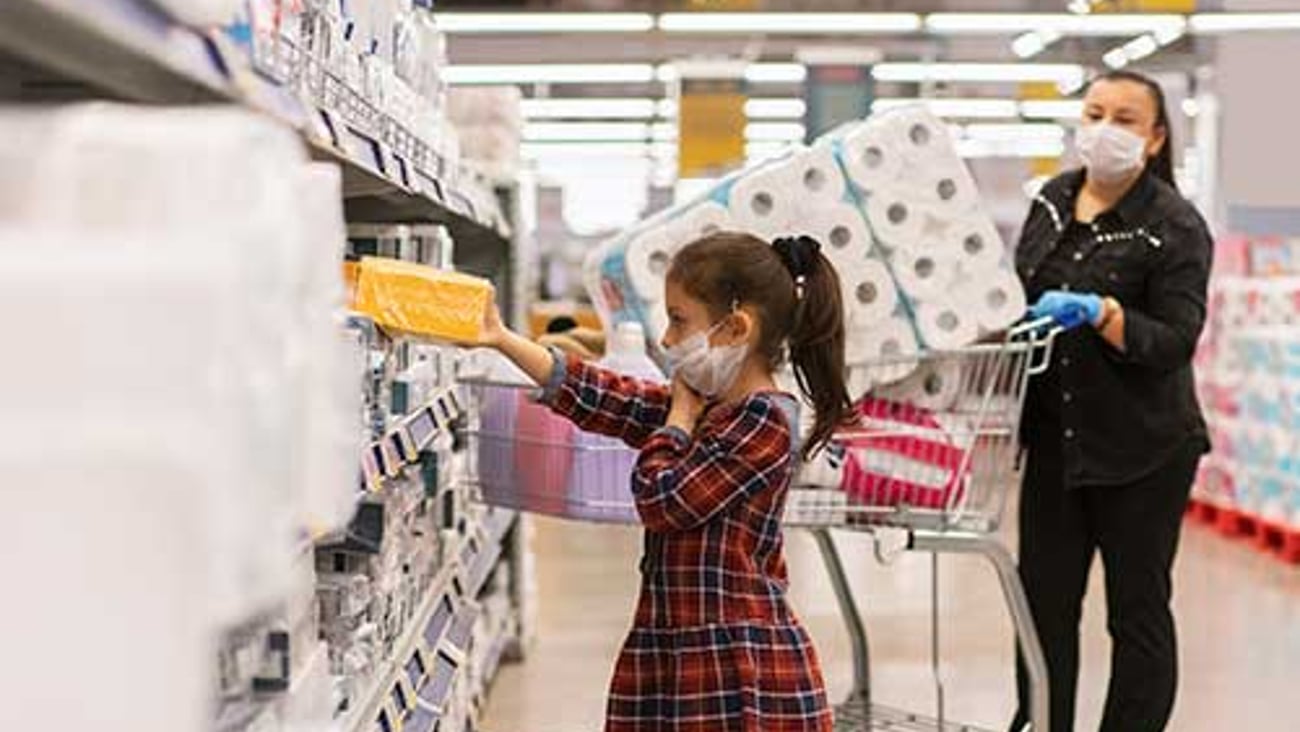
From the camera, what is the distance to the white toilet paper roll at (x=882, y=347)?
12.7ft

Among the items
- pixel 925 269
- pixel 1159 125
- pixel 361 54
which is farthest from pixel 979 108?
pixel 361 54

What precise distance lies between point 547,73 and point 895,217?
11560mm

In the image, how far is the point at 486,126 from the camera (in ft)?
20.2

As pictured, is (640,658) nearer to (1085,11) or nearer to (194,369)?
(194,369)

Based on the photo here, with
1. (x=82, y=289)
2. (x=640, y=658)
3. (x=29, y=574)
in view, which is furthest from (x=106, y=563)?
(x=640, y=658)

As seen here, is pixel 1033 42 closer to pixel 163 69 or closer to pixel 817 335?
pixel 817 335

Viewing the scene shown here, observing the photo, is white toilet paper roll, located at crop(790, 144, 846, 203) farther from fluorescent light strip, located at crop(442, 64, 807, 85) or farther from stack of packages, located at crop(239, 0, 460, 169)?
fluorescent light strip, located at crop(442, 64, 807, 85)

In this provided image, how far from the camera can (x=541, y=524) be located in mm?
10219

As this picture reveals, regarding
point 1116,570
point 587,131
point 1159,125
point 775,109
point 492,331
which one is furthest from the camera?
point 587,131

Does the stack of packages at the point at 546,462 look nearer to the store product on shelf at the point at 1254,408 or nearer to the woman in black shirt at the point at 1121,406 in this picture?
the woman in black shirt at the point at 1121,406

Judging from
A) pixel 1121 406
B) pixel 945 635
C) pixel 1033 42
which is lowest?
pixel 945 635

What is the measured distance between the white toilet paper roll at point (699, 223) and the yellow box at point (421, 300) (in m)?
1.50

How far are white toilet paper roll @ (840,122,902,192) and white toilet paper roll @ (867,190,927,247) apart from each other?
0.03 meters

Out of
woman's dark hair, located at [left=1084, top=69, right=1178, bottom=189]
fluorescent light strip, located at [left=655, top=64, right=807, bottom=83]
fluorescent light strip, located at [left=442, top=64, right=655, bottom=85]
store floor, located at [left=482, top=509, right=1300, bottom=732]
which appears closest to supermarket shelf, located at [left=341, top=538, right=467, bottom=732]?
store floor, located at [left=482, top=509, right=1300, bottom=732]
